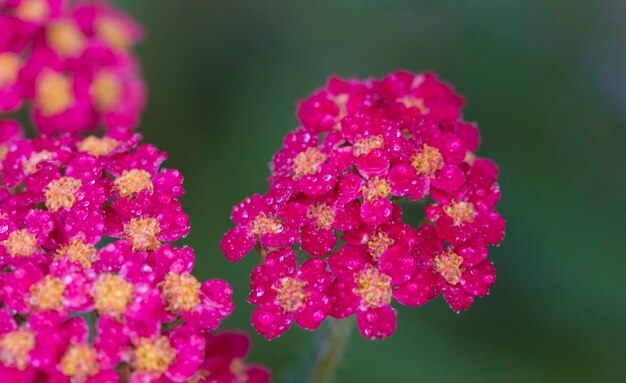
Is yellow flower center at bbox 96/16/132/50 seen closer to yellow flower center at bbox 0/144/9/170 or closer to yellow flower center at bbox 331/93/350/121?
yellow flower center at bbox 0/144/9/170

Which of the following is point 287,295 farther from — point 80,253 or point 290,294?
point 80,253

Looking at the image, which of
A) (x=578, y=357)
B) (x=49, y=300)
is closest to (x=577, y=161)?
(x=578, y=357)

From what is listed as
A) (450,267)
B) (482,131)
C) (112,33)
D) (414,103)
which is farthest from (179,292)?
(482,131)

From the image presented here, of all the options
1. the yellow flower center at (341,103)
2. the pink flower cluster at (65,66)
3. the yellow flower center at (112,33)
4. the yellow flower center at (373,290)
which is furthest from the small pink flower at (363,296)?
the yellow flower center at (112,33)

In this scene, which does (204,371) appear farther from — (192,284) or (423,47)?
(423,47)

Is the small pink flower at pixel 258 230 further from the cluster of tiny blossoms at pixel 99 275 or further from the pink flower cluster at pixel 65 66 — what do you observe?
the pink flower cluster at pixel 65 66
